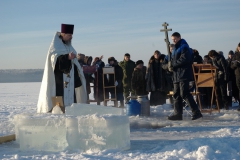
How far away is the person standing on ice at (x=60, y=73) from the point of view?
7301 mm

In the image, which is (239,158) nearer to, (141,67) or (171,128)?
(171,128)

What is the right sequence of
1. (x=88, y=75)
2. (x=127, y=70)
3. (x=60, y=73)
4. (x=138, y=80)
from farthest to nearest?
(x=127, y=70) < (x=88, y=75) < (x=138, y=80) < (x=60, y=73)

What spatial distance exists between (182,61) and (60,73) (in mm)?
2871

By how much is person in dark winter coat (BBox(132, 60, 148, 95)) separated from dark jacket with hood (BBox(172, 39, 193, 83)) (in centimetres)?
398

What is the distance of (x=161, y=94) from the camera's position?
13.8 meters

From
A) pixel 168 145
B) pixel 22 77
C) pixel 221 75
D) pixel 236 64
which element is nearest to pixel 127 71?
pixel 221 75

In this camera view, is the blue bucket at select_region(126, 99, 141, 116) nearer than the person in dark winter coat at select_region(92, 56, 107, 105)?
Yes

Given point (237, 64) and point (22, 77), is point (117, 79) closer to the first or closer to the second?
point (237, 64)

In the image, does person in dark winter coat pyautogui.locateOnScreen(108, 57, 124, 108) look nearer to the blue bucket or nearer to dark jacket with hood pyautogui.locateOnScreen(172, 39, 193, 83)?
the blue bucket

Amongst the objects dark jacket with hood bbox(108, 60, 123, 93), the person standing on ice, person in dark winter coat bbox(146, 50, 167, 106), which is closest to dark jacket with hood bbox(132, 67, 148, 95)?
person in dark winter coat bbox(146, 50, 167, 106)

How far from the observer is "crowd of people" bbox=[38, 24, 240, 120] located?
7.42 meters

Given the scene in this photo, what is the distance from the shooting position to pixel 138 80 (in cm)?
1366

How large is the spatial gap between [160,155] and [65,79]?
8.64 feet

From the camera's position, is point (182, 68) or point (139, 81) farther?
point (139, 81)
